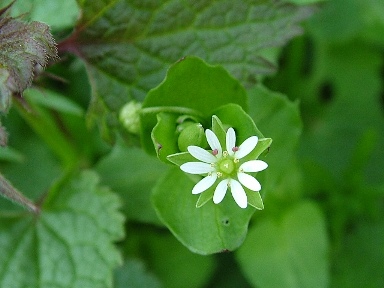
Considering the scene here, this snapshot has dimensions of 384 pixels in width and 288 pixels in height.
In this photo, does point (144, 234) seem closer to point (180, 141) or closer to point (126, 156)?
point (126, 156)

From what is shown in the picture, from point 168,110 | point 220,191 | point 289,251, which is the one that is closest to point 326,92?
point 289,251

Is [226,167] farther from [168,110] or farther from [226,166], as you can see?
[168,110]

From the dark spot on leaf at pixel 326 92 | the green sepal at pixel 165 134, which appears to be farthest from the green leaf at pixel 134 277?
the dark spot on leaf at pixel 326 92

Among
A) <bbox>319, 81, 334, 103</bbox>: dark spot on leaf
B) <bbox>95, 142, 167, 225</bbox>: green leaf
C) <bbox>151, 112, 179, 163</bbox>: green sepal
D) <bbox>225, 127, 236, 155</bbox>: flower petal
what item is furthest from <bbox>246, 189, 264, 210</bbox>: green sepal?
<bbox>319, 81, 334, 103</bbox>: dark spot on leaf

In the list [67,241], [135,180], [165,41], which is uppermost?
[165,41]

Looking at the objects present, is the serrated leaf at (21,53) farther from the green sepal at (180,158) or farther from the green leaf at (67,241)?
the green leaf at (67,241)

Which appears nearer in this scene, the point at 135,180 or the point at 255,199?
the point at 255,199

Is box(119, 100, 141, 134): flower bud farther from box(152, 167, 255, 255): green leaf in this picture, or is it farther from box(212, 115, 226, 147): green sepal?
box(212, 115, 226, 147): green sepal
